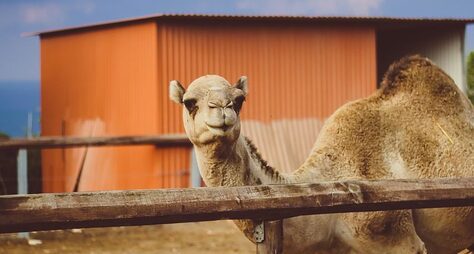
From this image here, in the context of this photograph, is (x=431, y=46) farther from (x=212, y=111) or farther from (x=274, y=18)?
(x=212, y=111)

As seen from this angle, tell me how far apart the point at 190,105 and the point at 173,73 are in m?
10.8

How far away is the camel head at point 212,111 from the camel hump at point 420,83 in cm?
202

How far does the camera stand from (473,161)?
6742 mm

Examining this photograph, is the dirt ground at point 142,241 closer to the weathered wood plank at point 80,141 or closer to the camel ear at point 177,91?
the weathered wood plank at point 80,141

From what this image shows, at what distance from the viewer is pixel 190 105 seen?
16.8ft

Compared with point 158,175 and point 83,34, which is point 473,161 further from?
point 83,34

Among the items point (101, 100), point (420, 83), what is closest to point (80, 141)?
point (101, 100)

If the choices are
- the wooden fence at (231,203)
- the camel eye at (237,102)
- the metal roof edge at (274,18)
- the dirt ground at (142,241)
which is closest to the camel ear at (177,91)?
the camel eye at (237,102)

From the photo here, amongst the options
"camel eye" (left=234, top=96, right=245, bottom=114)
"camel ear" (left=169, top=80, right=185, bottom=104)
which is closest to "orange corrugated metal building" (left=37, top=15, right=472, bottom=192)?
"camel ear" (left=169, top=80, right=185, bottom=104)

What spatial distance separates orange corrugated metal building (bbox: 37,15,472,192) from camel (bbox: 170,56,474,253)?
30.2ft

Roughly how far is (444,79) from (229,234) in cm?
648

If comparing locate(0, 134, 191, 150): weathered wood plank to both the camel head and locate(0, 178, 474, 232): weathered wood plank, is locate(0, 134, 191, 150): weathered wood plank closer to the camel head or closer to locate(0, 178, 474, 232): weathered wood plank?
the camel head

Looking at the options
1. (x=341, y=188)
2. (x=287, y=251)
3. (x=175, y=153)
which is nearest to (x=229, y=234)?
(x=175, y=153)

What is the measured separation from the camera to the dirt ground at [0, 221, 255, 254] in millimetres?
11594
